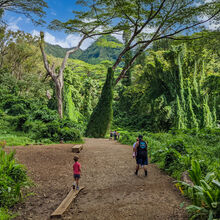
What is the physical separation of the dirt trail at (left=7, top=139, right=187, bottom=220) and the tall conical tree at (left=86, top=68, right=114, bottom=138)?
895cm

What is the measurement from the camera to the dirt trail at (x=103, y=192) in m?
3.06

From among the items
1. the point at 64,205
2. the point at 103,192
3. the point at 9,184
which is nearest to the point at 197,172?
the point at 103,192

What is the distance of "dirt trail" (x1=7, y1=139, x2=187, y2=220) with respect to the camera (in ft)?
10.0

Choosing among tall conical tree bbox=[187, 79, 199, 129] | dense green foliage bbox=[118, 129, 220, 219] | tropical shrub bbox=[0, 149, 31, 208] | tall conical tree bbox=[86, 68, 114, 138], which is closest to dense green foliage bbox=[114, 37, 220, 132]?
tall conical tree bbox=[187, 79, 199, 129]

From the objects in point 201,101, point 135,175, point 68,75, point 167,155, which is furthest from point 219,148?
point 68,75

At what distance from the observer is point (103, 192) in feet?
13.3

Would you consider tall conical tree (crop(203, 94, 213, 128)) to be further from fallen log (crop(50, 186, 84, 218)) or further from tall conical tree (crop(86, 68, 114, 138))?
fallen log (crop(50, 186, 84, 218))

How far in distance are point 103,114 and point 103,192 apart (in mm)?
11651

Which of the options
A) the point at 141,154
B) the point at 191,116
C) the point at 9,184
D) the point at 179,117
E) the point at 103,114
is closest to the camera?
the point at 9,184

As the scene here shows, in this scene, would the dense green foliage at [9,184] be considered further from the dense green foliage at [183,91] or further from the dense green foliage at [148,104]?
the dense green foliage at [183,91]

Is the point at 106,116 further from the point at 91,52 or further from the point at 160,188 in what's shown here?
the point at 91,52

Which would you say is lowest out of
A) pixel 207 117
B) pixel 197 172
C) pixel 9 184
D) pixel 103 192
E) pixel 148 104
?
pixel 103 192

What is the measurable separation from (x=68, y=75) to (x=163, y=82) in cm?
1312

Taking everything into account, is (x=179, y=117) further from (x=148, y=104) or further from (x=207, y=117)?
(x=148, y=104)
